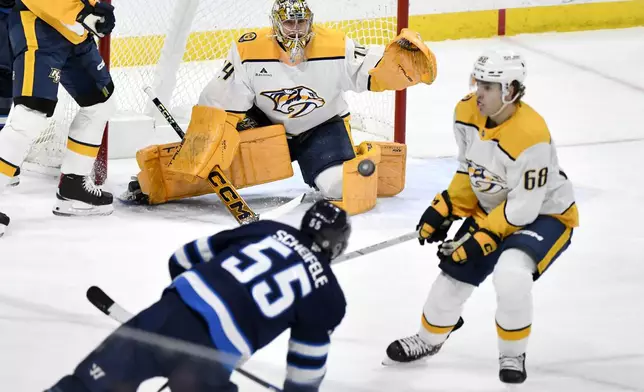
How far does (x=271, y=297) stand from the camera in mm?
2541

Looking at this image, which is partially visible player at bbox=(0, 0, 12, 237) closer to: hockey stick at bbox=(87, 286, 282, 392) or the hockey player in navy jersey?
hockey stick at bbox=(87, 286, 282, 392)

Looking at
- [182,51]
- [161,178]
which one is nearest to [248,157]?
[161,178]

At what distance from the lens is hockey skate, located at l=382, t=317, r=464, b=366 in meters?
3.36

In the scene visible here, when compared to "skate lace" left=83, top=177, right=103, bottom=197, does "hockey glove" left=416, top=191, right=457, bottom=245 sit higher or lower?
higher

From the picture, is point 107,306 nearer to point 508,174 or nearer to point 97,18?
point 508,174

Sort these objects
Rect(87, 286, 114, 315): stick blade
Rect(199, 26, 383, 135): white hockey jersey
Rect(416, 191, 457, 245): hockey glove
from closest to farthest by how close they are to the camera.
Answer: Rect(87, 286, 114, 315): stick blade, Rect(416, 191, 457, 245): hockey glove, Rect(199, 26, 383, 135): white hockey jersey

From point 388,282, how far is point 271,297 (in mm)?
1519

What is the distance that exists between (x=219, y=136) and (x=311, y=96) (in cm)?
40

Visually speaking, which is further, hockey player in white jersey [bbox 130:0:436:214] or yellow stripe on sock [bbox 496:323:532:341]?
hockey player in white jersey [bbox 130:0:436:214]

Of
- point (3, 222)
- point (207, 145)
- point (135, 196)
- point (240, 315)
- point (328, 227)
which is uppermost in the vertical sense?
point (328, 227)

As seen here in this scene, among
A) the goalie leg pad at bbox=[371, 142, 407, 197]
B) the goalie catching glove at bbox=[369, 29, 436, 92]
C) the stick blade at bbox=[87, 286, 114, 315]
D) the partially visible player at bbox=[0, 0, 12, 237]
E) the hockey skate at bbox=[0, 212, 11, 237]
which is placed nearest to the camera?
the stick blade at bbox=[87, 286, 114, 315]

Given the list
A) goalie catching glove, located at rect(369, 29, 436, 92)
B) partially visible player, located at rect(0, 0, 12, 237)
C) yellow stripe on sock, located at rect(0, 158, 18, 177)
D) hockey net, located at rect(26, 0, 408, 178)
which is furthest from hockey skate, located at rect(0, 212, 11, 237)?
goalie catching glove, located at rect(369, 29, 436, 92)

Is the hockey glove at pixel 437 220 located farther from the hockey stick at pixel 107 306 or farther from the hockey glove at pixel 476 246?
the hockey stick at pixel 107 306

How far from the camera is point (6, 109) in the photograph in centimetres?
480
